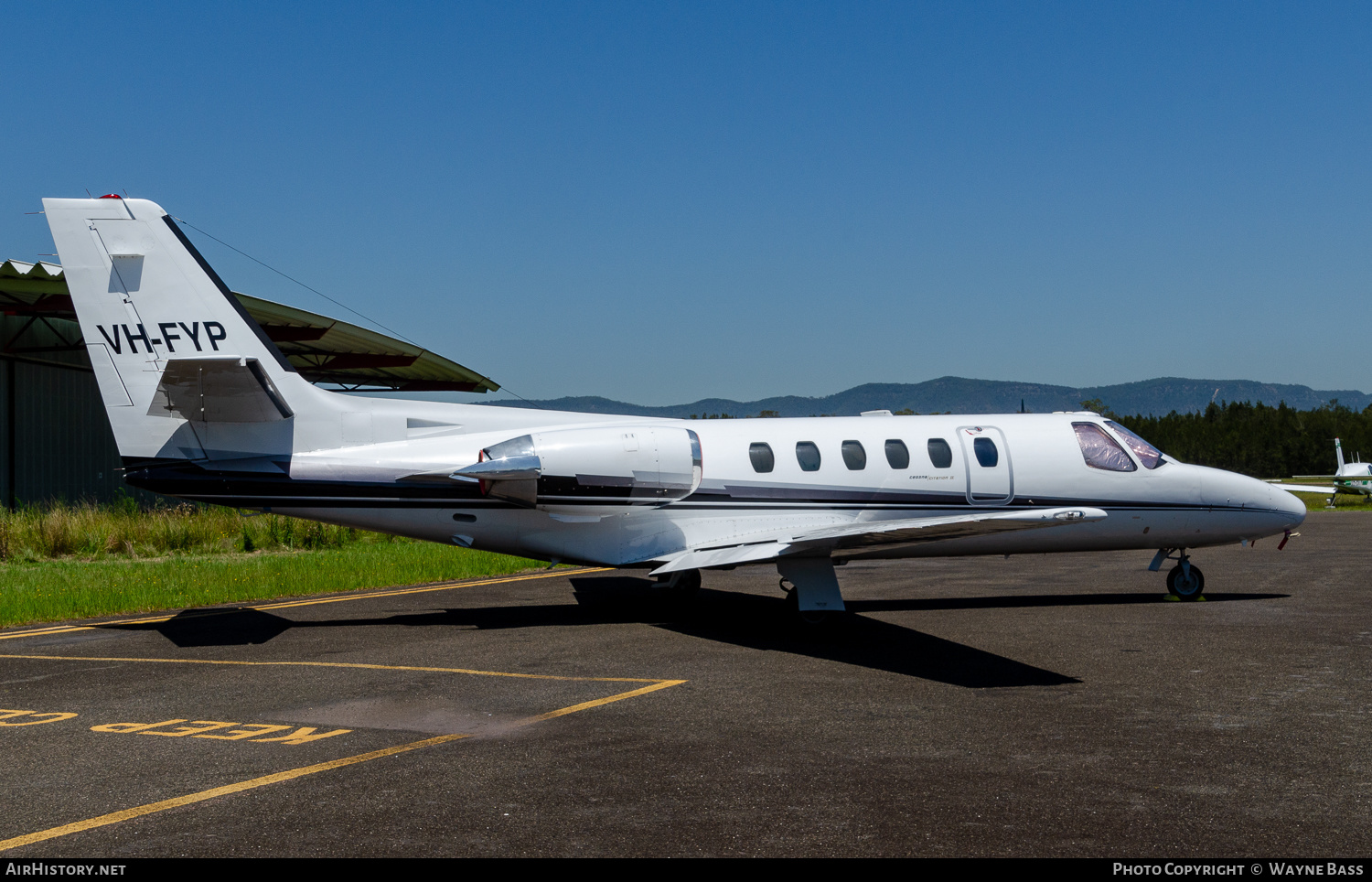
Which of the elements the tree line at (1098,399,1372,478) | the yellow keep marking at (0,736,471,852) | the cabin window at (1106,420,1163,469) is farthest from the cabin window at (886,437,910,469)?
the tree line at (1098,399,1372,478)

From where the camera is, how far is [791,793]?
6504 millimetres

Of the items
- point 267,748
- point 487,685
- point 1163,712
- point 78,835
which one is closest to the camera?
point 78,835

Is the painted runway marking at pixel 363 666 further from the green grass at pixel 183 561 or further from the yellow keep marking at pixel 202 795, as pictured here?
the green grass at pixel 183 561

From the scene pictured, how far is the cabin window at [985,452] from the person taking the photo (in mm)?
15594

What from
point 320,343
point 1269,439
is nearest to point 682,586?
point 320,343

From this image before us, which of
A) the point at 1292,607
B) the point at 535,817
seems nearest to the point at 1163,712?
the point at 535,817

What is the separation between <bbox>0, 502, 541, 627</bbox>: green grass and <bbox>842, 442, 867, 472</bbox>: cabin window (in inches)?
362

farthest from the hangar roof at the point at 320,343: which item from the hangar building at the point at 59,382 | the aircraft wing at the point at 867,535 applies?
the aircraft wing at the point at 867,535

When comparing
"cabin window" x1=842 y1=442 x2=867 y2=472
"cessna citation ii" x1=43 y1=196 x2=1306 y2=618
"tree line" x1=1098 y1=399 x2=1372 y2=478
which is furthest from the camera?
"tree line" x1=1098 y1=399 x2=1372 y2=478

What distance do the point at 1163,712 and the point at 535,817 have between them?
5499mm

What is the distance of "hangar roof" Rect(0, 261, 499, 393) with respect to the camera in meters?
27.8

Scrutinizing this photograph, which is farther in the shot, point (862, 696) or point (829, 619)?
point (829, 619)

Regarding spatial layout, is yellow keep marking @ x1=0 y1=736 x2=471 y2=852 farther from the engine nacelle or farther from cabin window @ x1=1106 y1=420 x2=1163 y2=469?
cabin window @ x1=1106 y1=420 x2=1163 y2=469
